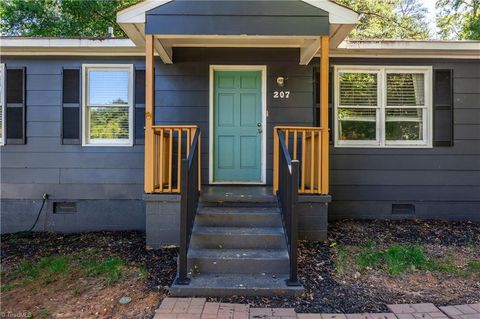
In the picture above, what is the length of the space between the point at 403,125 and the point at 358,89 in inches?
35.7

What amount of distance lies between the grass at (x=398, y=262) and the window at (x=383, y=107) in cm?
196

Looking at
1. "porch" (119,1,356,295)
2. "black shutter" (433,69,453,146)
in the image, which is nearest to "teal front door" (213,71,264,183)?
"porch" (119,1,356,295)

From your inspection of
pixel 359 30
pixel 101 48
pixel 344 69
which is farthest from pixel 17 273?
pixel 359 30

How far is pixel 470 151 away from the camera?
501 cm

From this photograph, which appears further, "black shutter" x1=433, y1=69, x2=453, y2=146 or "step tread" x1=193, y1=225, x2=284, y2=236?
"black shutter" x1=433, y1=69, x2=453, y2=146

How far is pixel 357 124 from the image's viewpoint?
5.04 m

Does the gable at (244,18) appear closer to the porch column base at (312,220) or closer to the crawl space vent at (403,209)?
the porch column base at (312,220)

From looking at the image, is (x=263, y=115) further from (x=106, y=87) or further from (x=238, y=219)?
(x=106, y=87)

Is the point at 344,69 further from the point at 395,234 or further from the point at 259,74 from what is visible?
the point at 395,234

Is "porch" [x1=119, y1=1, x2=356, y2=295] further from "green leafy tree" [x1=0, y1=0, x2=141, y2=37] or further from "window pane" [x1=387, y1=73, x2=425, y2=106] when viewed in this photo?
"green leafy tree" [x1=0, y1=0, x2=141, y2=37]

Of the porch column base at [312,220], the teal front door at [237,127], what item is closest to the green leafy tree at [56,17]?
the teal front door at [237,127]

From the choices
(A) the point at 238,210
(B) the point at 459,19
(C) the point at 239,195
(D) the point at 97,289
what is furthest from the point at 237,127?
(B) the point at 459,19

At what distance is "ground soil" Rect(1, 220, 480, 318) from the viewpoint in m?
2.60

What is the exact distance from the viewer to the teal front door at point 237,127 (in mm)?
4949
